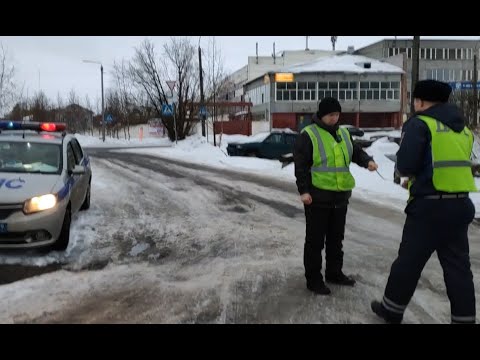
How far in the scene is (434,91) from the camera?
3803mm

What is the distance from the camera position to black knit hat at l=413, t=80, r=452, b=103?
380cm

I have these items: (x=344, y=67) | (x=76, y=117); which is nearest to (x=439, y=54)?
(x=344, y=67)

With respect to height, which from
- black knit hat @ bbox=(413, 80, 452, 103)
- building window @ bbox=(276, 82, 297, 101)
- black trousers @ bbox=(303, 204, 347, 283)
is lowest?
black trousers @ bbox=(303, 204, 347, 283)

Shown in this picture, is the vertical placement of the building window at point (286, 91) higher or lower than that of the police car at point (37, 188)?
higher

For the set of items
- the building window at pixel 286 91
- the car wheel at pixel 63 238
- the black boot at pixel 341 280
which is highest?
the building window at pixel 286 91

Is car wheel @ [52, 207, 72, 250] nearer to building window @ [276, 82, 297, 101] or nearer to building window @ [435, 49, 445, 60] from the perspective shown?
building window @ [276, 82, 297, 101]

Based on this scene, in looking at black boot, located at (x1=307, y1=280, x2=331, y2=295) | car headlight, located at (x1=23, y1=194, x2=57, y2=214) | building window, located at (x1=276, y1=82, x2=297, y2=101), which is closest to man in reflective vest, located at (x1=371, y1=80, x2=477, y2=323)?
black boot, located at (x1=307, y1=280, x2=331, y2=295)

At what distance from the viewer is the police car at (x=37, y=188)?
19.1 ft

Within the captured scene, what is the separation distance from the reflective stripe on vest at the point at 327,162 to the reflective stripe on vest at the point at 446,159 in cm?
112

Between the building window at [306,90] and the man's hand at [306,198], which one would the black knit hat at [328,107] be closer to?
the man's hand at [306,198]

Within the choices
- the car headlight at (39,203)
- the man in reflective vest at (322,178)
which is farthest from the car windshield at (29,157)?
the man in reflective vest at (322,178)

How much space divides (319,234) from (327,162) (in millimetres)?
665

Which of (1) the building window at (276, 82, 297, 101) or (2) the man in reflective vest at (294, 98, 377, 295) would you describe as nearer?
(2) the man in reflective vest at (294, 98, 377, 295)
